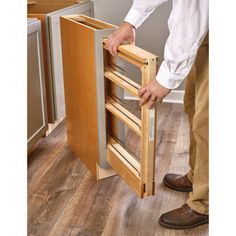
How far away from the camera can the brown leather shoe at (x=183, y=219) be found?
5.51 feet

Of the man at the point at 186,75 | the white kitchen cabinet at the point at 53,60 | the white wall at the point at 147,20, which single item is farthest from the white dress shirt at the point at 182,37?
the white wall at the point at 147,20

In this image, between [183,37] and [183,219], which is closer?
[183,37]

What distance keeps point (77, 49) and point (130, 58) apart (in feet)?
1.73

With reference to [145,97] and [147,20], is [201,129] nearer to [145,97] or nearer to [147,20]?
[145,97]

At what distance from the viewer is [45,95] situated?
2.37 meters

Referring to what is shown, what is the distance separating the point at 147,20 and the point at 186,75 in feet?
5.84

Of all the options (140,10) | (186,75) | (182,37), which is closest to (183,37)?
(182,37)

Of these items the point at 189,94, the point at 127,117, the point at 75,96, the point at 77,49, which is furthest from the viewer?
the point at 75,96

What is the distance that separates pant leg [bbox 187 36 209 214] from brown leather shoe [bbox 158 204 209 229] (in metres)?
0.03

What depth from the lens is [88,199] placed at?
190 cm

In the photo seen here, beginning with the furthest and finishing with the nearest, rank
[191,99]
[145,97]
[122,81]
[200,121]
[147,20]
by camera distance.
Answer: [147,20]
[191,99]
[122,81]
[200,121]
[145,97]

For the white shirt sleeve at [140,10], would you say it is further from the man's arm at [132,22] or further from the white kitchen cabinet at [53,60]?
the white kitchen cabinet at [53,60]
